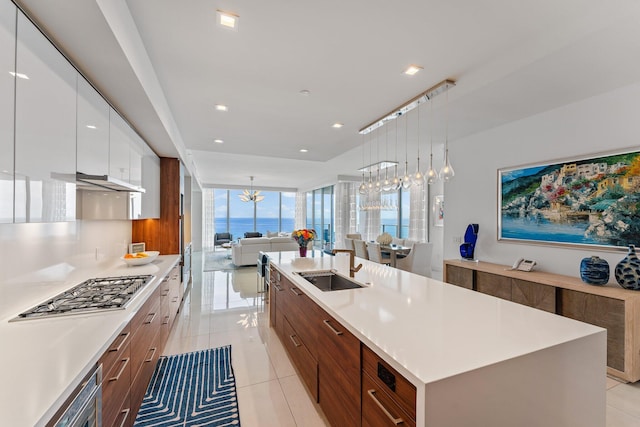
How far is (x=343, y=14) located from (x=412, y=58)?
2.45 ft

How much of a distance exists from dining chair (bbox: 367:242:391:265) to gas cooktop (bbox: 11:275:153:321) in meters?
4.17

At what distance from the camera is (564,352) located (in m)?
1.19

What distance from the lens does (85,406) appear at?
42.8 inches

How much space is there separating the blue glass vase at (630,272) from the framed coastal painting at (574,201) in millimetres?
221

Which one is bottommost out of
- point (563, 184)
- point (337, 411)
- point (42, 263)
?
point (337, 411)

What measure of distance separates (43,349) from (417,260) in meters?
5.53

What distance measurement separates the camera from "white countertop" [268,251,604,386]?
41.1 inches

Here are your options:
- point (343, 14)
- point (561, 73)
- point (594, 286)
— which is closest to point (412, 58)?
point (343, 14)

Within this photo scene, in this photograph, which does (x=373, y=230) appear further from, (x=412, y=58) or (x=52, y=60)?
(x=52, y=60)

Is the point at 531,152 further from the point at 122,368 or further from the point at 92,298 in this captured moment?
the point at 92,298

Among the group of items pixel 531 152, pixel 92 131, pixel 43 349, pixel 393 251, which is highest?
pixel 531 152

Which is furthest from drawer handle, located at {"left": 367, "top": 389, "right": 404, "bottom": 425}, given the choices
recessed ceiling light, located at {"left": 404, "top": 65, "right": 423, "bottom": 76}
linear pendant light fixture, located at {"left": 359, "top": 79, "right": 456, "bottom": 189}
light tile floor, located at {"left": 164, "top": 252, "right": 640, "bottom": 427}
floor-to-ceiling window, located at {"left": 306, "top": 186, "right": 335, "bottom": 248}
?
floor-to-ceiling window, located at {"left": 306, "top": 186, "right": 335, "bottom": 248}

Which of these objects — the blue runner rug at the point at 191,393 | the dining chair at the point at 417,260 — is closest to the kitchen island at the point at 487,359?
the blue runner rug at the point at 191,393

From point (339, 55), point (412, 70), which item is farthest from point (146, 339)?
point (412, 70)
